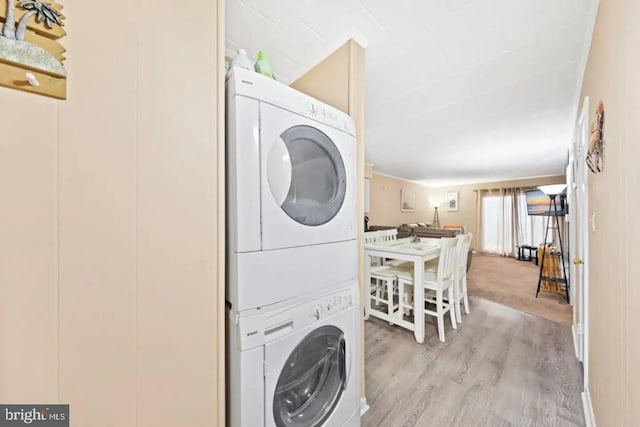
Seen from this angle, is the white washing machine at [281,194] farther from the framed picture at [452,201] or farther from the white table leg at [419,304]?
the framed picture at [452,201]

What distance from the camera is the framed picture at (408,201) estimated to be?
689 cm

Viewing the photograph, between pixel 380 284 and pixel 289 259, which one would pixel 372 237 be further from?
pixel 289 259

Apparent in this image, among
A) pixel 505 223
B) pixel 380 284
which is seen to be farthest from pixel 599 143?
pixel 505 223

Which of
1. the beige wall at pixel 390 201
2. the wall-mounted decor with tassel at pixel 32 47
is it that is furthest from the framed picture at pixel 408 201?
the wall-mounted decor with tassel at pixel 32 47

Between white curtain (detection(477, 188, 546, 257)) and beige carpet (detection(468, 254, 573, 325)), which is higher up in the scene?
white curtain (detection(477, 188, 546, 257))

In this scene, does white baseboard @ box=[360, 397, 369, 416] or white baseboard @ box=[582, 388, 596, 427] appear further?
white baseboard @ box=[360, 397, 369, 416]

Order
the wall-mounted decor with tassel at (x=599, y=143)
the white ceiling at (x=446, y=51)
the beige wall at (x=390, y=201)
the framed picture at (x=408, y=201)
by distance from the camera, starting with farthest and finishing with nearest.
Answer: the framed picture at (x=408, y=201)
the beige wall at (x=390, y=201)
the white ceiling at (x=446, y=51)
the wall-mounted decor with tassel at (x=599, y=143)

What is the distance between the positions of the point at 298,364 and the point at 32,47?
1281 millimetres

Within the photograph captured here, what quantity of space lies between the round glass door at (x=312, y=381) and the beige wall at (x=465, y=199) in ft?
25.5

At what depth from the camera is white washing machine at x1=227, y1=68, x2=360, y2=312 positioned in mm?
833

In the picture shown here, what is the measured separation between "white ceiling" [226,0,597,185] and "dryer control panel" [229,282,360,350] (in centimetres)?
147

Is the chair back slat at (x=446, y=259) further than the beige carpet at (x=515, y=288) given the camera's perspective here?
No

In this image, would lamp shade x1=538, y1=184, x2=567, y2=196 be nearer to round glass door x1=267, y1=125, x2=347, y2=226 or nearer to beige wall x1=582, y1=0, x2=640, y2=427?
beige wall x1=582, y1=0, x2=640, y2=427

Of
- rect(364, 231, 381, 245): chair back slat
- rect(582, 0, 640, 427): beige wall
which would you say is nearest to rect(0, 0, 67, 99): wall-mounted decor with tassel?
rect(582, 0, 640, 427): beige wall
